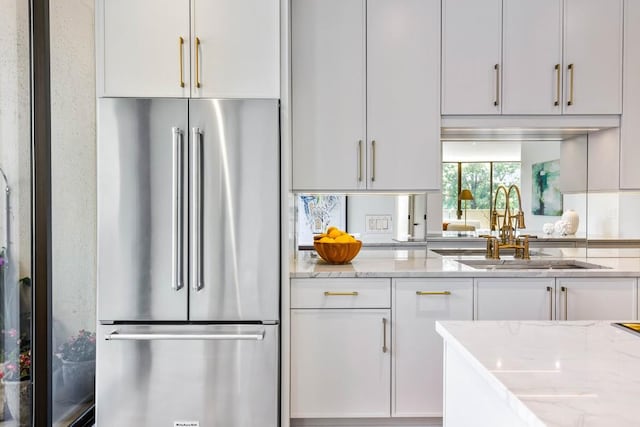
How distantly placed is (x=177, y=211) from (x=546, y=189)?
232 centimetres

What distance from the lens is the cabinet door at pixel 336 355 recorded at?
2.22 metres

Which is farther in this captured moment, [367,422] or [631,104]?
[631,104]

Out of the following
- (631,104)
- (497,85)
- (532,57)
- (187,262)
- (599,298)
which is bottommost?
(599,298)

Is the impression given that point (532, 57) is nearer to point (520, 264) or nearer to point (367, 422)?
point (520, 264)

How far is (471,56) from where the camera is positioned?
246 centimetres

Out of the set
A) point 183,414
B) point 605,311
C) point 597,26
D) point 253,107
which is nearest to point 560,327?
point 605,311

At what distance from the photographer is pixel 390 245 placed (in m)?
2.84

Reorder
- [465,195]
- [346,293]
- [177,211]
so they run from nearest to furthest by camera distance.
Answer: [177,211]
[346,293]
[465,195]

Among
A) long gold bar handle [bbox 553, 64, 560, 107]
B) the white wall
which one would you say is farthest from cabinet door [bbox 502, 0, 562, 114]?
the white wall

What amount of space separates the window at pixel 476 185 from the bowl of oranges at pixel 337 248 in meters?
0.73

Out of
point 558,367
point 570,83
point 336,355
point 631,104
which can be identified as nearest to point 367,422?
point 336,355

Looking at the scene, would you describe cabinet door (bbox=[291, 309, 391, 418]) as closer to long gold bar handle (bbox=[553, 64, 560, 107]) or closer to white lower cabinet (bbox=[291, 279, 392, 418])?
white lower cabinet (bbox=[291, 279, 392, 418])

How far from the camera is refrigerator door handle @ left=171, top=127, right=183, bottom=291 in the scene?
1.99 meters

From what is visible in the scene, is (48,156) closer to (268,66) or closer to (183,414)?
(268,66)
